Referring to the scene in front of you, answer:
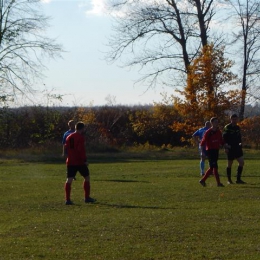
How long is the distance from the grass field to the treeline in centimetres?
2516

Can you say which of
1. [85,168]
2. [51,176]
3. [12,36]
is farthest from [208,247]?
[12,36]

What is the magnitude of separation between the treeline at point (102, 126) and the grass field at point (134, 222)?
2516 cm

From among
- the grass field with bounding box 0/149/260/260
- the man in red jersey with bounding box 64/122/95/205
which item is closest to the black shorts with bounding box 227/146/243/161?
the grass field with bounding box 0/149/260/260

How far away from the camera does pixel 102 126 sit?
2163 inches

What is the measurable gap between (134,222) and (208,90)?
97.1 feet

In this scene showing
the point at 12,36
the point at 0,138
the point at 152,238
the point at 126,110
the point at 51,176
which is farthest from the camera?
the point at 126,110

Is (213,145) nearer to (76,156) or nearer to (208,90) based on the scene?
(76,156)

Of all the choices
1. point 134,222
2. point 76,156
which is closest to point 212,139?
point 76,156

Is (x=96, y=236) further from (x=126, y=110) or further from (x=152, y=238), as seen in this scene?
(x=126, y=110)

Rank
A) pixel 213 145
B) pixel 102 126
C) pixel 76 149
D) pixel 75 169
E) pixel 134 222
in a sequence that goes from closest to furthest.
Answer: pixel 134 222, pixel 76 149, pixel 75 169, pixel 213 145, pixel 102 126

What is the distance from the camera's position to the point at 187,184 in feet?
63.2

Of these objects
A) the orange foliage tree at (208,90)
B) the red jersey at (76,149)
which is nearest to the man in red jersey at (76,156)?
the red jersey at (76,149)

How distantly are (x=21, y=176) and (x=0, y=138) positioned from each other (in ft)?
71.5

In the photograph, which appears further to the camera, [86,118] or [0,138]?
[86,118]
